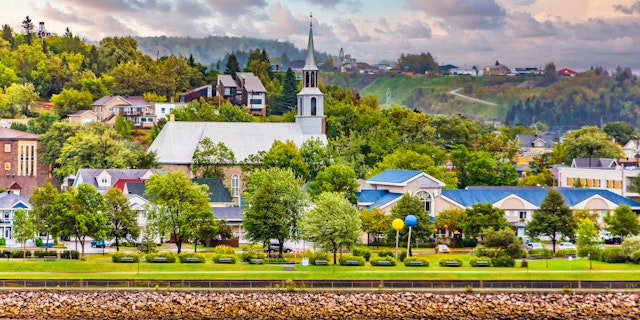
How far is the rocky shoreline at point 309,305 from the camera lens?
63.8 m

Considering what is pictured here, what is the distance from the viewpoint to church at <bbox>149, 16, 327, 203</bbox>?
113938 millimetres

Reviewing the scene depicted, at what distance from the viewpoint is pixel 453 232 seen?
91.4 metres

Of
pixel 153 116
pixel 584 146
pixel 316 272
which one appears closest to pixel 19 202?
pixel 316 272

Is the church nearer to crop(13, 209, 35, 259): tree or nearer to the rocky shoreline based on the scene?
crop(13, 209, 35, 259): tree

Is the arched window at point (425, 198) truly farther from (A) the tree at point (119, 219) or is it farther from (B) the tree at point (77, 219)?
(B) the tree at point (77, 219)

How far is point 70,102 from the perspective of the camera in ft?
524

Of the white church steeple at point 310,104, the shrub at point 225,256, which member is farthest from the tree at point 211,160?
the shrub at point 225,256

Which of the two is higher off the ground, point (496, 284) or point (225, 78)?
point (225, 78)

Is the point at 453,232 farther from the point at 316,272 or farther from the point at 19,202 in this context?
the point at 19,202

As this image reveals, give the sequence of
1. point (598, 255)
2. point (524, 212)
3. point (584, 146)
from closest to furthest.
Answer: point (598, 255)
point (524, 212)
point (584, 146)

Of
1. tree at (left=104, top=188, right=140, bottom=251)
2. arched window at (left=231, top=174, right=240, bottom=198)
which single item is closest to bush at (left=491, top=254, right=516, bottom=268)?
tree at (left=104, top=188, right=140, bottom=251)

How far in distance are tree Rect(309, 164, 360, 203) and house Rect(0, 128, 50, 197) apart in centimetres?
3792

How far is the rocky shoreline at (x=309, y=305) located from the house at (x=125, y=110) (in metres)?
92.5

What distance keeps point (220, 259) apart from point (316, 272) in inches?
270
